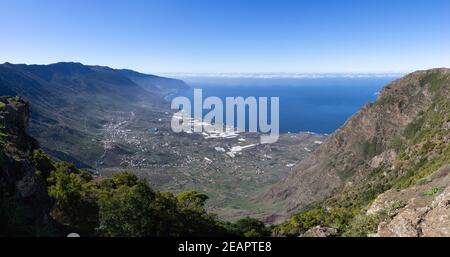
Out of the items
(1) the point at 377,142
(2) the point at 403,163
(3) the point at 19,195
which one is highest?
(3) the point at 19,195

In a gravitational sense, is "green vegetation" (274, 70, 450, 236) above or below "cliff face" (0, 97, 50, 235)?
below

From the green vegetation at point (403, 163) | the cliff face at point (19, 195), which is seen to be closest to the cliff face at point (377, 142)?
the green vegetation at point (403, 163)

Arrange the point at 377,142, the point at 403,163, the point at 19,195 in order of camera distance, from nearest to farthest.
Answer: the point at 19,195
the point at 403,163
the point at 377,142

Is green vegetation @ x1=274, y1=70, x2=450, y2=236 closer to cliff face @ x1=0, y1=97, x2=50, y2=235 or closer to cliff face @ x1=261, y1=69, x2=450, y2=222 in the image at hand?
cliff face @ x1=261, y1=69, x2=450, y2=222

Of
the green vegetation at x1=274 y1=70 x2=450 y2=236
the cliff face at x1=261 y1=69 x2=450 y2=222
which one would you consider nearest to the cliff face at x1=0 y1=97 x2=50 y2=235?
the green vegetation at x1=274 y1=70 x2=450 y2=236

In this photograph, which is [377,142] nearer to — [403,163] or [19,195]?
[403,163]

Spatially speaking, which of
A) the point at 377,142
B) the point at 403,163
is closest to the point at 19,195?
the point at 403,163

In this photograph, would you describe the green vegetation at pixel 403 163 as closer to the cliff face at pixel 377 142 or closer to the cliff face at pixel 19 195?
the cliff face at pixel 377 142

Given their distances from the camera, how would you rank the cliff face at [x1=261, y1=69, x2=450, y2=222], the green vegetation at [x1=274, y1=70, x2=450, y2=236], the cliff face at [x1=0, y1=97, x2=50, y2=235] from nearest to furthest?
the cliff face at [x1=0, y1=97, x2=50, y2=235], the green vegetation at [x1=274, y1=70, x2=450, y2=236], the cliff face at [x1=261, y1=69, x2=450, y2=222]
